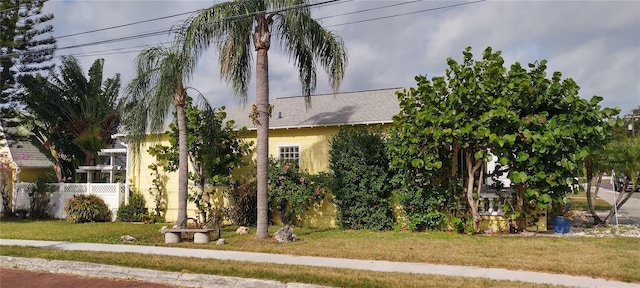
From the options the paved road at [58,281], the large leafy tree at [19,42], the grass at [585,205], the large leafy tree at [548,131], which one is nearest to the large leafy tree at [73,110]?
the large leafy tree at [19,42]

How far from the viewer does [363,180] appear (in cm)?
1527

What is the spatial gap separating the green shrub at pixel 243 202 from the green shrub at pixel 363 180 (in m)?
2.96

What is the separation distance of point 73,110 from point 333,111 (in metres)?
14.1

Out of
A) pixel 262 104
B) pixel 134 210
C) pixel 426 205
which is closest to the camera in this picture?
pixel 262 104

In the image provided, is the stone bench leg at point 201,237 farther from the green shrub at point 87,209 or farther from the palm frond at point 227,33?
the green shrub at point 87,209

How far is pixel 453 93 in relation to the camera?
13391 millimetres

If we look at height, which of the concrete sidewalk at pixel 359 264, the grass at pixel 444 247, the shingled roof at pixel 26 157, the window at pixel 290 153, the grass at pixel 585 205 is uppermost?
the shingled roof at pixel 26 157

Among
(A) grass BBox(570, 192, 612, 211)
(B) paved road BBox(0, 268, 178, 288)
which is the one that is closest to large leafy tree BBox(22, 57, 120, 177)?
(B) paved road BBox(0, 268, 178, 288)

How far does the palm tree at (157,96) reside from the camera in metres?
13.3

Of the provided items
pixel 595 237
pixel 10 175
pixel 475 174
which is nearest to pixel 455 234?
pixel 475 174

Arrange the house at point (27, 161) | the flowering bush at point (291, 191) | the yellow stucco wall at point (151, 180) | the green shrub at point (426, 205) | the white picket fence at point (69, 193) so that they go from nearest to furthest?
the green shrub at point (426, 205) < the flowering bush at point (291, 191) < the yellow stucco wall at point (151, 180) < the white picket fence at point (69, 193) < the house at point (27, 161)

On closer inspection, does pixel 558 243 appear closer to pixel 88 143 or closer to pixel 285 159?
pixel 285 159

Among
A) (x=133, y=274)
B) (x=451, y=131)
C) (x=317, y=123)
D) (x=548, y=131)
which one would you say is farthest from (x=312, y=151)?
(x=133, y=274)

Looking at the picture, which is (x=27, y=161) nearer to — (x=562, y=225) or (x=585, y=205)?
(x=562, y=225)
